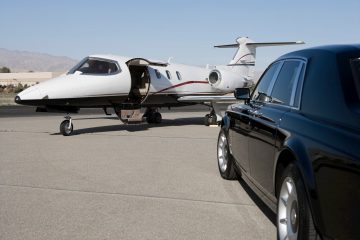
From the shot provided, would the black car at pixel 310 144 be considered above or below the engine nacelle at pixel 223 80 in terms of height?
above

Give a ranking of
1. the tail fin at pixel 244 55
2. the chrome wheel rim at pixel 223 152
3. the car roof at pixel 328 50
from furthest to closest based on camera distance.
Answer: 1. the tail fin at pixel 244 55
2. the chrome wheel rim at pixel 223 152
3. the car roof at pixel 328 50

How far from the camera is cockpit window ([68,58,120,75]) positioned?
48.0 feet

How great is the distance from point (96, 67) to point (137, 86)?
2.74m

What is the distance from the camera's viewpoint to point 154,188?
6.63m

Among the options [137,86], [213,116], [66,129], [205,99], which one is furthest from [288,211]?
[205,99]

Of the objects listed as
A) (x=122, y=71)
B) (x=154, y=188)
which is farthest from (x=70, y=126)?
(x=154, y=188)

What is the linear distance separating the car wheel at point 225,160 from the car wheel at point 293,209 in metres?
2.72

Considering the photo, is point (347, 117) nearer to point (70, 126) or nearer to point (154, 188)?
point (154, 188)

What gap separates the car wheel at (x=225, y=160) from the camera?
6923 mm

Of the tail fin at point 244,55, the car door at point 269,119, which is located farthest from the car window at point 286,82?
the tail fin at point 244,55

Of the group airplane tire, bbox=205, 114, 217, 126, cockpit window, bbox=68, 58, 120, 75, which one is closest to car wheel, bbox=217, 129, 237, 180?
cockpit window, bbox=68, 58, 120, 75

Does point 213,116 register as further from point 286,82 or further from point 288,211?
point 288,211

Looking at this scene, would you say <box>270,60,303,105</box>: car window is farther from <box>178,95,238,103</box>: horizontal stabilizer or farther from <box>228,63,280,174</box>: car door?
<box>178,95,238,103</box>: horizontal stabilizer

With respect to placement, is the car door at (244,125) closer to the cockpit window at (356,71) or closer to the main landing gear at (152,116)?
the cockpit window at (356,71)
